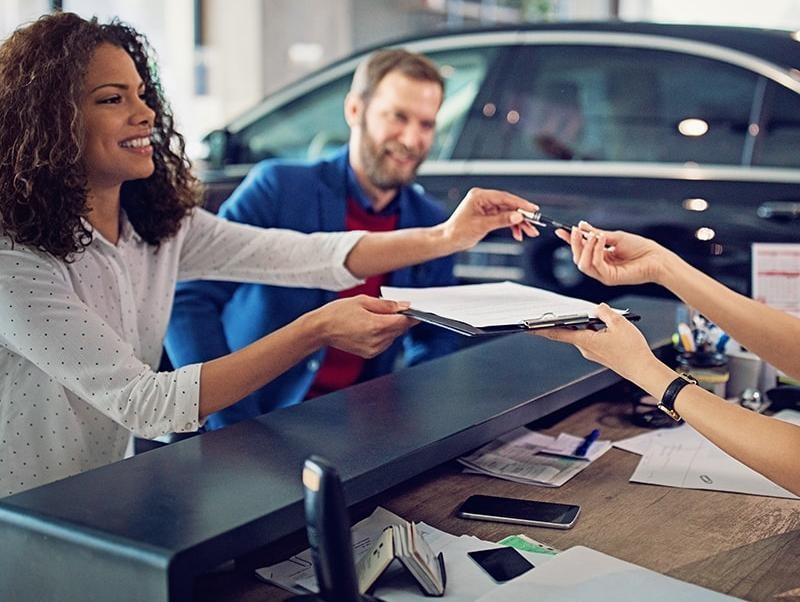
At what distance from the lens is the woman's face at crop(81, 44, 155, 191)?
1.84 metres

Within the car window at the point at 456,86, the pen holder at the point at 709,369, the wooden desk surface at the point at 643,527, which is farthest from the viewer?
the car window at the point at 456,86

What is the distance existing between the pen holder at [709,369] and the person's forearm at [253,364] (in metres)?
0.81

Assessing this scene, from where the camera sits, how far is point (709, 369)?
2.17 metres

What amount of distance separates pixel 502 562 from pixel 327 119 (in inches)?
106

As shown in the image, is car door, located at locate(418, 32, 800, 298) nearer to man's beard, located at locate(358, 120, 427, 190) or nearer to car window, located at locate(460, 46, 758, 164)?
car window, located at locate(460, 46, 758, 164)

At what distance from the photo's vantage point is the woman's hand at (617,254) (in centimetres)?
194

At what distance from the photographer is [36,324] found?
5.35 ft

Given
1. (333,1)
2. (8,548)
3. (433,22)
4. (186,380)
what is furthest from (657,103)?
(433,22)

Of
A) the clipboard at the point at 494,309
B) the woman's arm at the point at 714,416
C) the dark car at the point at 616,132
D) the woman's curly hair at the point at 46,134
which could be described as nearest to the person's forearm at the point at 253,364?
the clipboard at the point at 494,309

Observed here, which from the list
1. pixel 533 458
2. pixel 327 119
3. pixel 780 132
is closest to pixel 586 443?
pixel 533 458

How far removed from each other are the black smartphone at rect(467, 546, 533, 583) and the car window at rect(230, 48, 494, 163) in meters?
2.23

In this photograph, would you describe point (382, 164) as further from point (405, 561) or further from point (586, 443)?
point (405, 561)

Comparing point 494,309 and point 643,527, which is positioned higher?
point 494,309

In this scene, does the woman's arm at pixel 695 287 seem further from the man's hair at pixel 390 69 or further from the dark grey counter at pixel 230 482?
the man's hair at pixel 390 69
